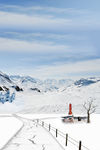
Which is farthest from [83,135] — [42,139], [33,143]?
[33,143]

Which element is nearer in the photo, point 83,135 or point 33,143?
point 33,143

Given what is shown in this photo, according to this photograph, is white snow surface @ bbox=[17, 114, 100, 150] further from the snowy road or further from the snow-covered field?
the snowy road

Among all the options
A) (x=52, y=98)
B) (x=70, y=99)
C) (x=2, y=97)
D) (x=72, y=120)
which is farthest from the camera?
(x=52, y=98)

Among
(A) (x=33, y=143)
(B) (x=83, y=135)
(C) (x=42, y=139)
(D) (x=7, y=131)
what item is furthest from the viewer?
(B) (x=83, y=135)

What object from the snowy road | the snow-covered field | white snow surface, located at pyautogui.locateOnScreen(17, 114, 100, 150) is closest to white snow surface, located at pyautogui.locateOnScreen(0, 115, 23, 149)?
the snow-covered field

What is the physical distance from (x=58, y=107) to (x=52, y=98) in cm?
4091

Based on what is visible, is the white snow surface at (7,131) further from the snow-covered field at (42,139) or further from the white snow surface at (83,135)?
the white snow surface at (83,135)

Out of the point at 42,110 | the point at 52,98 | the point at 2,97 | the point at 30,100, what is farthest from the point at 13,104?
the point at 52,98

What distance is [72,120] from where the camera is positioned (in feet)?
225

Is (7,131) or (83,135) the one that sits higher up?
(7,131)

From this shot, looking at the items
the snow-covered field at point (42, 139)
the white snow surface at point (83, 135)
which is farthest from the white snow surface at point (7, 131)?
the white snow surface at point (83, 135)

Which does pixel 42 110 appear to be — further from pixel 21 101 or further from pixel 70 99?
pixel 70 99

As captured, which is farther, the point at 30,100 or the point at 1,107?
the point at 30,100

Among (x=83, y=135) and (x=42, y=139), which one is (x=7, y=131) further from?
(x=83, y=135)
